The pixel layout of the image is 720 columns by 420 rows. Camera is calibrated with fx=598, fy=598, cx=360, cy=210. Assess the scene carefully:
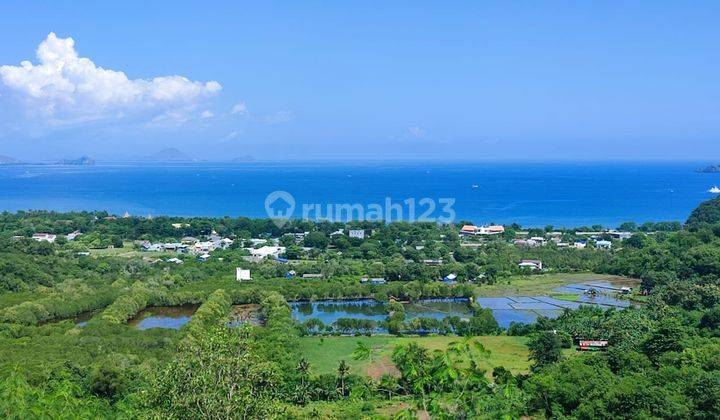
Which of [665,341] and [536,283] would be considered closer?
[665,341]

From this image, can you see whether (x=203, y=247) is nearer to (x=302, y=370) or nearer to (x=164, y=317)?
(x=164, y=317)

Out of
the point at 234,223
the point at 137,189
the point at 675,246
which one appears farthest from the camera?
the point at 137,189

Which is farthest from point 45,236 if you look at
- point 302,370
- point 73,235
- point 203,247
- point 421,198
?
point 421,198

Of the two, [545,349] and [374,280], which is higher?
[545,349]

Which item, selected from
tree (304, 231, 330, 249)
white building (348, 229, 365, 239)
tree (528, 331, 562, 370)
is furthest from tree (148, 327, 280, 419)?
white building (348, 229, 365, 239)

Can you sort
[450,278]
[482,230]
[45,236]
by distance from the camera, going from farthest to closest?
[482,230] → [45,236] → [450,278]

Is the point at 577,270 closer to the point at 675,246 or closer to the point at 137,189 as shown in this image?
the point at 675,246

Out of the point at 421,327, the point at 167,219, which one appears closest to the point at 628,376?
the point at 421,327

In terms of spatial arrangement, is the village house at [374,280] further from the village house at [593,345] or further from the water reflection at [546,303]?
the village house at [593,345]
